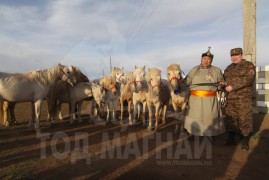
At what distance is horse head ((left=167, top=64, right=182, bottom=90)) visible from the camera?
6.51 m

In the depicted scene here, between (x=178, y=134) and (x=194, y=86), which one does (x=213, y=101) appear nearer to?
(x=194, y=86)

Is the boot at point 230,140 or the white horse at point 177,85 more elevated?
the white horse at point 177,85

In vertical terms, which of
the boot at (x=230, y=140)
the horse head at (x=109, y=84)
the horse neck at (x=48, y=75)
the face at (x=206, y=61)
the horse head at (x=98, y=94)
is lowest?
the boot at (x=230, y=140)

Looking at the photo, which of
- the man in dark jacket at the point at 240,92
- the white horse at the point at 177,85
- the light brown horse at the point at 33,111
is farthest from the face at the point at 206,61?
the light brown horse at the point at 33,111

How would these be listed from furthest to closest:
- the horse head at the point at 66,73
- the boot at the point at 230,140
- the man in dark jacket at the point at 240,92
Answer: the horse head at the point at 66,73 < the boot at the point at 230,140 < the man in dark jacket at the point at 240,92

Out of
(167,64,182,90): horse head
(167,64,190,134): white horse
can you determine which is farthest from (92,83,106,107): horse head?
(167,64,182,90): horse head

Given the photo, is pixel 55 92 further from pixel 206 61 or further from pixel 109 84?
pixel 206 61

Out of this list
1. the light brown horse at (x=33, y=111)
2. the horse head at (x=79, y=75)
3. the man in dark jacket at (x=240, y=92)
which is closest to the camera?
the man in dark jacket at (x=240, y=92)

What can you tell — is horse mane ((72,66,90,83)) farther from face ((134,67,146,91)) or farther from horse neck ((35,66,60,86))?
face ((134,67,146,91))

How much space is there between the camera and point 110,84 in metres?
10.1

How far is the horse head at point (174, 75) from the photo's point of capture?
651 centimetres

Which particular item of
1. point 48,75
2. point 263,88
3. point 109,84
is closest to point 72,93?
point 109,84

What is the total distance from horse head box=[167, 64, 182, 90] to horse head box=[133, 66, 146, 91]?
1439 mm

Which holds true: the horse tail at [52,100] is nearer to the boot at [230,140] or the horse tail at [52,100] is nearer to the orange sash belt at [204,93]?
the orange sash belt at [204,93]
